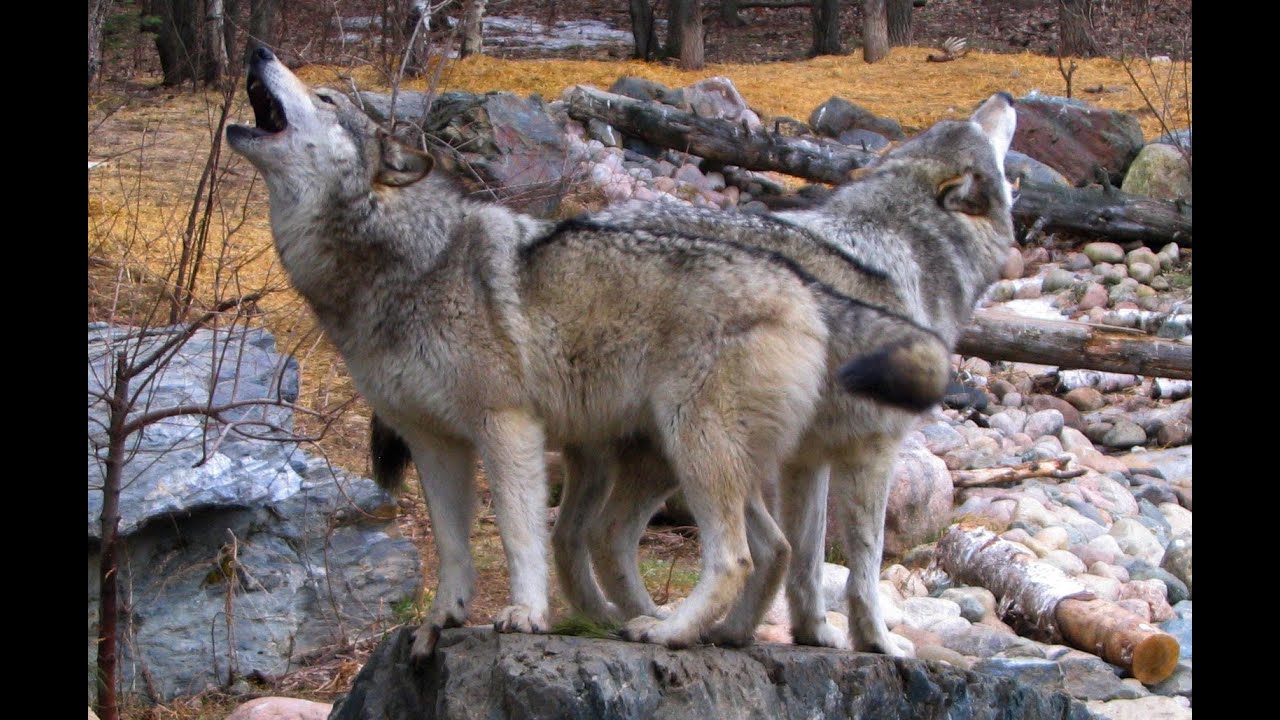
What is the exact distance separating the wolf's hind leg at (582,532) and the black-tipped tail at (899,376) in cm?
136

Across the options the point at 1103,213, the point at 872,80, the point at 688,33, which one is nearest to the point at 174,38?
the point at 688,33

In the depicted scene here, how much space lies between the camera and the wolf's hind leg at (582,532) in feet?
18.9

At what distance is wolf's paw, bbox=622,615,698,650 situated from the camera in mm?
4832

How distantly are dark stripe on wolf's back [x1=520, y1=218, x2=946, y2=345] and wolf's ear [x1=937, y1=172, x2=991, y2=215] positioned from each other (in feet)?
→ 5.60

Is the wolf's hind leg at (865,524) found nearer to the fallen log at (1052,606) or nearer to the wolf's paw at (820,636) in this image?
the wolf's paw at (820,636)

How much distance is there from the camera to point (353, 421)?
10914 mm

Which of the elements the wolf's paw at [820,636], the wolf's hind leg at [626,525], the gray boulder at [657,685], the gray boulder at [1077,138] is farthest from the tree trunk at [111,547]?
the gray boulder at [1077,138]

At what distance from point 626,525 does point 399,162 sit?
182 cm

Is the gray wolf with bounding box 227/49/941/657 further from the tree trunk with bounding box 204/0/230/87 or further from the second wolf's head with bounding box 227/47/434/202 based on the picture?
the tree trunk with bounding box 204/0/230/87

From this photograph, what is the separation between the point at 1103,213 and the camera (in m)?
17.0
